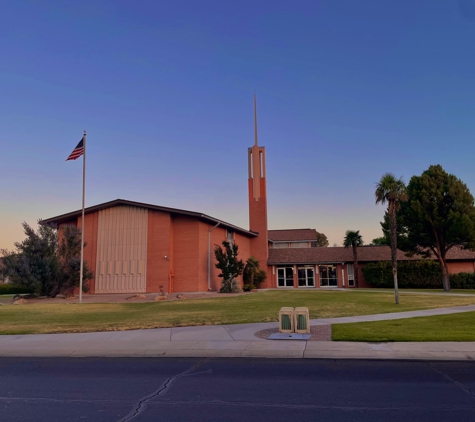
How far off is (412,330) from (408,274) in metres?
31.2

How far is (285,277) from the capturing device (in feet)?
151

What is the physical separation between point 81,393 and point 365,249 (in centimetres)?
4254

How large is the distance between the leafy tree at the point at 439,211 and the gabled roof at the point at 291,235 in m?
24.0

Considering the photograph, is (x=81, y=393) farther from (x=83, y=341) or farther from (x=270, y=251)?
(x=270, y=251)

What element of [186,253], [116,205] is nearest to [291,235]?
[186,253]

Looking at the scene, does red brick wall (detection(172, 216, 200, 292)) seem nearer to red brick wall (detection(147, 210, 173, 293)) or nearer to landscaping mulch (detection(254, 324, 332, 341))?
red brick wall (detection(147, 210, 173, 293))

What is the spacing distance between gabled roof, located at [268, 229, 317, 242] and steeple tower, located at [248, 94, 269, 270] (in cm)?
1457

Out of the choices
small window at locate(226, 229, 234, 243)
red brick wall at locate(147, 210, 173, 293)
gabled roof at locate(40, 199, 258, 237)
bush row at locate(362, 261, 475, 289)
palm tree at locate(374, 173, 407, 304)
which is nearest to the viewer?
palm tree at locate(374, 173, 407, 304)

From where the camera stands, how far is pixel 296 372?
8.38 metres

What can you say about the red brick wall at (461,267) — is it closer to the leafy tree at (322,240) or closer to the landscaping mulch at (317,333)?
the landscaping mulch at (317,333)

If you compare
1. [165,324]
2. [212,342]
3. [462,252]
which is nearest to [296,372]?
[212,342]

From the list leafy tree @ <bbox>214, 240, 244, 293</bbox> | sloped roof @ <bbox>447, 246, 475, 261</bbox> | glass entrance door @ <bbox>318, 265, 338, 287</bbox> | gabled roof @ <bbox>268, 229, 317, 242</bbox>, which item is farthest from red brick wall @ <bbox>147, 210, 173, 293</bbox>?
gabled roof @ <bbox>268, 229, 317, 242</bbox>

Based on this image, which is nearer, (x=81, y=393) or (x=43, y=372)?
(x=81, y=393)

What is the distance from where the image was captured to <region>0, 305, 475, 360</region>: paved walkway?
9.98 m
